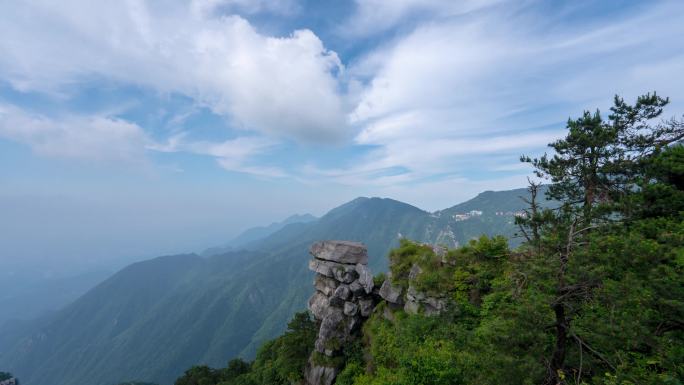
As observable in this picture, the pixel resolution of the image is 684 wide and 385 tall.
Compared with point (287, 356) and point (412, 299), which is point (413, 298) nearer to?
point (412, 299)

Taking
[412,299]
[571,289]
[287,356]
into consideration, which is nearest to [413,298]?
[412,299]

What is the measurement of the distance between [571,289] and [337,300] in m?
20.8

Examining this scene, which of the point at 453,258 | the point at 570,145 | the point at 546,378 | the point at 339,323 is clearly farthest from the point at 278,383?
the point at 570,145

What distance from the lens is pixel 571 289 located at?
7.33 m

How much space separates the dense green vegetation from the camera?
22.4ft

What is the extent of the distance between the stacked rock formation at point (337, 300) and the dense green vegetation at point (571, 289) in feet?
4.40

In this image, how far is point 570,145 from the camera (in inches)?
767

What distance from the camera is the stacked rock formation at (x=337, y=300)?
23.8 m

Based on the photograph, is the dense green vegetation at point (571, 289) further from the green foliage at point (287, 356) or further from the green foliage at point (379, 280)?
the green foliage at point (379, 280)

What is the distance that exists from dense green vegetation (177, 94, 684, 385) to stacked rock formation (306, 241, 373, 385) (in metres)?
1.34

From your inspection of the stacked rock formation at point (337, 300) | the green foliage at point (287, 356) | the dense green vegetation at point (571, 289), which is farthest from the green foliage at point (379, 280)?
the green foliage at point (287, 356)

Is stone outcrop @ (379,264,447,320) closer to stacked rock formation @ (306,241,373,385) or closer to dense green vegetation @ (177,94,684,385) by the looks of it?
dense green vegetation @ (177,94,684,385)

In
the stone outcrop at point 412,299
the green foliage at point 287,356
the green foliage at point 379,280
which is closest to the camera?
the stone outcrop at point 412,299

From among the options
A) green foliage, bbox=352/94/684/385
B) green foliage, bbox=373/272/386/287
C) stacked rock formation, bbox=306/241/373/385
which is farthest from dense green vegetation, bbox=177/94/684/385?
green foliage, bbox=373/272/386/287
